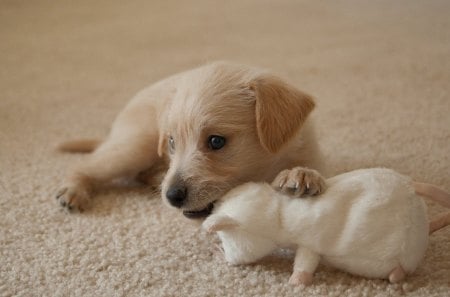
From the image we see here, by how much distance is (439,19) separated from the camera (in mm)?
4863

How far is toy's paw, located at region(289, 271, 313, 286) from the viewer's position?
1.35 meters

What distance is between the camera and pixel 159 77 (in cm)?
377

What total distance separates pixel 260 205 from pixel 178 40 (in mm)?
3556

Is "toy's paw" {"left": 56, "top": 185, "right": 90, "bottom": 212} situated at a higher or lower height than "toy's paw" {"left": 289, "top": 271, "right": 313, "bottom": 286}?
lower

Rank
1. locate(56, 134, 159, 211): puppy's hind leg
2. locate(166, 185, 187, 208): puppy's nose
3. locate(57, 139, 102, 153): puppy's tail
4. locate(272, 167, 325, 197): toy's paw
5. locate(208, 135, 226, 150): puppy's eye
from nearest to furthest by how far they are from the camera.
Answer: locate(272, 167, 325, 197): toy's paw
locate(166, 185, 187, 208): puppy's nose
locate(208, 135, 226, 150): puppy's eye
locate(56, 134, 159, 211): puppy's hind leg
locate(57, 139, 102, 153): puppy's tail

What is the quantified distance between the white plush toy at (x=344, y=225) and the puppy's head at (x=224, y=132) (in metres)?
0.22

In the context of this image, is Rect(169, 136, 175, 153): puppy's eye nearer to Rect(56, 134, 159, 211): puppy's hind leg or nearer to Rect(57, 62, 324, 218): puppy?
Rect(57, 62, 324, 218): puppy

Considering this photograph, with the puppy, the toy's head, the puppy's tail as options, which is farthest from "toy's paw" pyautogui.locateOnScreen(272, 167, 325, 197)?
the puppy's tail

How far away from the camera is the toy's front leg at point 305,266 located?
1345 millimetres

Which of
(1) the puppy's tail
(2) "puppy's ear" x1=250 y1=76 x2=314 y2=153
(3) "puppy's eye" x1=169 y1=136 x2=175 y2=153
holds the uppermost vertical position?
(2) "puppy's ear" x1=250 y1=76 x2=314 y2=153

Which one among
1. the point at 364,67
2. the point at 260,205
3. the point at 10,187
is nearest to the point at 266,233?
the point at 260,205

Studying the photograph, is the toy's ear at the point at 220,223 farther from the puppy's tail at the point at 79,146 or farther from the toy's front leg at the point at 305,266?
the puppy's tail at the point at 79,146

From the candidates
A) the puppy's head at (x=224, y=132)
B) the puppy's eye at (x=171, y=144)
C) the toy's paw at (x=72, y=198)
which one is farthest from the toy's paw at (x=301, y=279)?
the toy's paw at (x=72, y=198)

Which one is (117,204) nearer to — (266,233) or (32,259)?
(32,259)
